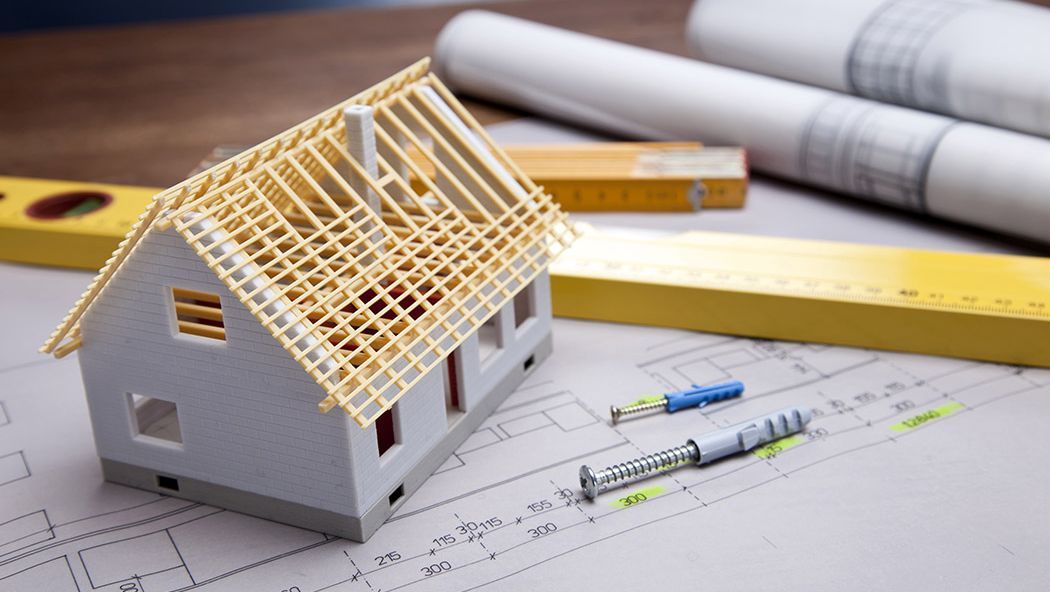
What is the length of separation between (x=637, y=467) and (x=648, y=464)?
0.07 ft

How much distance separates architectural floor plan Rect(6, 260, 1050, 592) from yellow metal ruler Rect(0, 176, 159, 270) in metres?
0.53

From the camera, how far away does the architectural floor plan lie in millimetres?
1635

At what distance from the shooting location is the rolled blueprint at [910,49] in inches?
102

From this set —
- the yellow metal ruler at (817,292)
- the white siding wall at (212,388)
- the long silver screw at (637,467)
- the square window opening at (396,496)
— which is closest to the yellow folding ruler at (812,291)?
the yellow metal ruler at (817,292)

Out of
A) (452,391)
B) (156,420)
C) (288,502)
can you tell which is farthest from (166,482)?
(452,391)

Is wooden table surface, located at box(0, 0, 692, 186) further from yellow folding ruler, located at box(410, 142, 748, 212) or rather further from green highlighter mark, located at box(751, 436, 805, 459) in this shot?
green highlighter mark, located at box(751, 436, 805, 459)

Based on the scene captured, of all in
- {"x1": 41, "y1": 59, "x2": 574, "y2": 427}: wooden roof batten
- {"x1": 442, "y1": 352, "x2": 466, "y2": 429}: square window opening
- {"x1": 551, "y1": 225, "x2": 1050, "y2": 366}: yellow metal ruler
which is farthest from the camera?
{"x1": 551, "y1": 225, "x2": 1050, "y2": 366}: yellow metal ruler

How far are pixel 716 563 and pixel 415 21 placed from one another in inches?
117

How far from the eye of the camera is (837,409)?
6.63ft

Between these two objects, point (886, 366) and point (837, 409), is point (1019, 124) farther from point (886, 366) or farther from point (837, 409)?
point (837, 409)

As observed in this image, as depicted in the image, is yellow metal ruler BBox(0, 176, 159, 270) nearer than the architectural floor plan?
No

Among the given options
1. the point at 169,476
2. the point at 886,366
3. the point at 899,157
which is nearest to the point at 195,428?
the point at 169,476

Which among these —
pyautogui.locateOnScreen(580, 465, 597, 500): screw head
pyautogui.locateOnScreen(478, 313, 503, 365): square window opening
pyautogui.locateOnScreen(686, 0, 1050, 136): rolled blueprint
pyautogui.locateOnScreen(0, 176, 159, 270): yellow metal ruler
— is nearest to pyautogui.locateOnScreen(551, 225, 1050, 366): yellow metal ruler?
pyautogui.locateOnScreen(478, 313, 503, 365): square window opening

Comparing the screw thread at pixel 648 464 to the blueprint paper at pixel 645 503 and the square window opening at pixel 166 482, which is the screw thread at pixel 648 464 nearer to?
the blueprint paper at pixel 645 503
